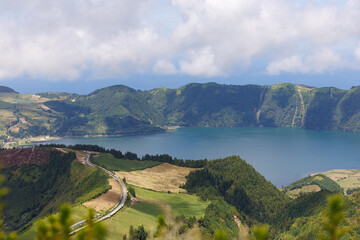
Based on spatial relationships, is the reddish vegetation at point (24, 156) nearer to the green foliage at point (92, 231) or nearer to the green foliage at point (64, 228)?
the green foliage at point (64, 228)

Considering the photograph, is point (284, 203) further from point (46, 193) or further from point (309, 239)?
point (46, 193)

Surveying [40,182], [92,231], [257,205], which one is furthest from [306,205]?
[92,231]

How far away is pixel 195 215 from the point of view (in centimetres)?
11806

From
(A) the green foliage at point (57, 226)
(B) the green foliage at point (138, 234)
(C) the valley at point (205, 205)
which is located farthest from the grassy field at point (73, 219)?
(A) the green foliage at point (57, 226)

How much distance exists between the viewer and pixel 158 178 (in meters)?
179

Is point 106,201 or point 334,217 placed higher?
point 334,217

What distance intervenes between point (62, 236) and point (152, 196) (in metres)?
127

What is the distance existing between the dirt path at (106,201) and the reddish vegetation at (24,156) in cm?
8752

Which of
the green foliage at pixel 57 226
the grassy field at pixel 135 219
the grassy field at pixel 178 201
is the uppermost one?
the green foliage at pixel 57 226

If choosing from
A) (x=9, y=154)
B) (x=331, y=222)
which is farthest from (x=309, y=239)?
(x=9, y=154)

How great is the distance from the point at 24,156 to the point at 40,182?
86.6 ft

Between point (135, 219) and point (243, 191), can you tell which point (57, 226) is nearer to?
point (135, 219)

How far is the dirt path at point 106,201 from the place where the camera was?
10156 centimetres

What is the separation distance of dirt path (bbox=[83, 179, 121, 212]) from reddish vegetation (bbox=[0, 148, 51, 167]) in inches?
3446
